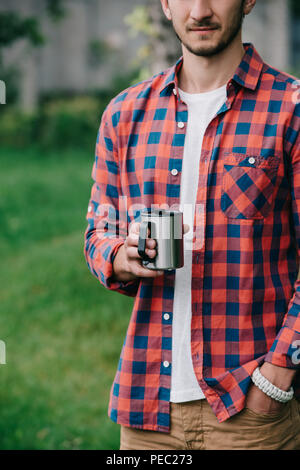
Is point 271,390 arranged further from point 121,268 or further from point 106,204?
point 106,204

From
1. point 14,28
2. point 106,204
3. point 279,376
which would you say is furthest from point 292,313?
point 14,28

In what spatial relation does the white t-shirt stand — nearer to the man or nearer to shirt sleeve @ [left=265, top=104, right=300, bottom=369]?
the man

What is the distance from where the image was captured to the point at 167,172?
91.4 inches

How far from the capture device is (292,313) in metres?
2.25

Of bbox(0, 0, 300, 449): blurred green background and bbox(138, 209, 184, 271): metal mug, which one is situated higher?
bbox(138, 209, 184, 271): metal mug

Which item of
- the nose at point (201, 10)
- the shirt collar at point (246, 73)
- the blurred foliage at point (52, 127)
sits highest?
the nose at point (201, 10)

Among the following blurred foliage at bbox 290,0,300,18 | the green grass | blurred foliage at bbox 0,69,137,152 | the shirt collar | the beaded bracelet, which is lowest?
the green grass

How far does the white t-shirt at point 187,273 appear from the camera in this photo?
2.30m

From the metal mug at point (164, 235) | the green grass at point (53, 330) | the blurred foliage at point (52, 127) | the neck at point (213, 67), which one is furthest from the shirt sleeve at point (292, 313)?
the blurred foliage at point (52, 127)

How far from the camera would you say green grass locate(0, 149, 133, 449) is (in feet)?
14.5

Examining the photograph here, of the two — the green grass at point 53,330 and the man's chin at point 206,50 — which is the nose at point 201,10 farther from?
the green grass at point 53,330

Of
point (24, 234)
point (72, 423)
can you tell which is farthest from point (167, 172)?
point (24, 234)

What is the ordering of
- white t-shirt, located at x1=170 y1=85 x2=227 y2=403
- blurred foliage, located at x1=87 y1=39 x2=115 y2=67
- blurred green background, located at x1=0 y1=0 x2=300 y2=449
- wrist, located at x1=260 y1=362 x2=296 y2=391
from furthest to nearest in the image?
blurred foliage, located at x1=87 y1=39 x2=115 y2=67, blurred green background, located at x1=0 y1=0 x2=300 y2=449, white t-shirt, located at x1=170 y1=85 x2=227 y2=403, wrist, located at x1=260 y1=362 x2=296 y2=391

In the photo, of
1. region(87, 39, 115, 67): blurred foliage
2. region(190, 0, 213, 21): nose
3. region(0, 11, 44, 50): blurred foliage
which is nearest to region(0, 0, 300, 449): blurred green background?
region(0, 11, 44, 50): blurred foliage
